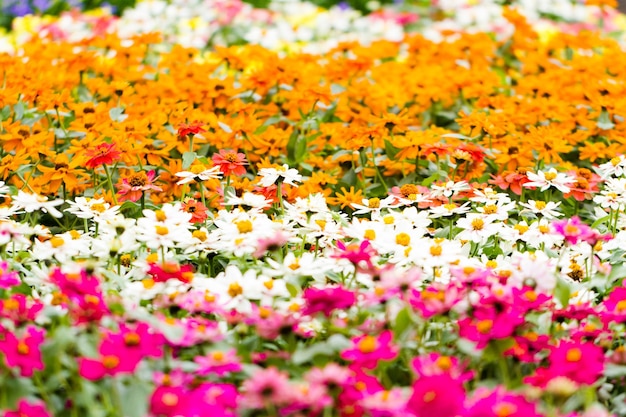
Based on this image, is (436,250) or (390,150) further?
(390,150)

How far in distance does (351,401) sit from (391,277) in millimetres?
297

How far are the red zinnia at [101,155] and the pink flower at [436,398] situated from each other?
141cm

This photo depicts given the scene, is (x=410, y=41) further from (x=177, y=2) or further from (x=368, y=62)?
(x=177, y=2)

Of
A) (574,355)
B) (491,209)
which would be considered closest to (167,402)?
(574,355)

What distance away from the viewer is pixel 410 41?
14.6 ft

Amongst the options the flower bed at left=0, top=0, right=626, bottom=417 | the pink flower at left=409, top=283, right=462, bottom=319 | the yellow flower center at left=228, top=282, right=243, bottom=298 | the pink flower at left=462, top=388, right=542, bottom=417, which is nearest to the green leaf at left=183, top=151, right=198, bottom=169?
the flower bed at left=0, top=0, right=626, bottom=417

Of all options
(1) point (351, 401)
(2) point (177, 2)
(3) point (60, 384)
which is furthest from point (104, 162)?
(2) point (177, 2)

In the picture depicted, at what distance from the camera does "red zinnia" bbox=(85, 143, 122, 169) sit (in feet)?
8.16

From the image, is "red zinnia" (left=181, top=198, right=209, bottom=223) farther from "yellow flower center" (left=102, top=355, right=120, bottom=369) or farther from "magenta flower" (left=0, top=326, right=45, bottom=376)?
"yellow flower center" (left=102, top=355, right=120, bottom=369)

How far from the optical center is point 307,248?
2439 mm

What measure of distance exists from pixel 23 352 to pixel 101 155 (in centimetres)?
112

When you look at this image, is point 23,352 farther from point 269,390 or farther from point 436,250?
point 436,250

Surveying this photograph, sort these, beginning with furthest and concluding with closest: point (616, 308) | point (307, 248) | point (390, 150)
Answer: point (390, 150), point (307, 248), point (616, 308)

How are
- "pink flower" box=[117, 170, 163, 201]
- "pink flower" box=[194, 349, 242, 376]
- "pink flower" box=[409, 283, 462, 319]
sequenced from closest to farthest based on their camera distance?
"pink flower" box=[194, 349, 242, 376]
"pink flower" box=[409, 283, 462, 319]
"pink flower" box=[117, 170, 163, 201]
